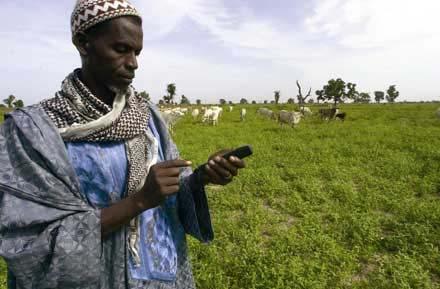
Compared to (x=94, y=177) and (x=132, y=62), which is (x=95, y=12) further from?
(x=94, y=177)

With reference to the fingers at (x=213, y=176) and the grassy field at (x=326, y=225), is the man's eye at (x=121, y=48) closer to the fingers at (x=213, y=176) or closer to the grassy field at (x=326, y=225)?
the fingers at (x=213, y=176)

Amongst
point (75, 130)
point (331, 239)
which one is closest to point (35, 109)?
point (75, 130)

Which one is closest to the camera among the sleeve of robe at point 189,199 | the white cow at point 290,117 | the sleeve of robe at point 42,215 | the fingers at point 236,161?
the sleeve of robe at point 42,215

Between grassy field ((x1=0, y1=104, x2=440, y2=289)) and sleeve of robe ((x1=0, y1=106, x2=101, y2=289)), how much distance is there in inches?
94.6

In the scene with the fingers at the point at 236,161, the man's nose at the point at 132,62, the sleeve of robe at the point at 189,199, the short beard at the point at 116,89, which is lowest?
the sleeve of robe at the point at 189,199

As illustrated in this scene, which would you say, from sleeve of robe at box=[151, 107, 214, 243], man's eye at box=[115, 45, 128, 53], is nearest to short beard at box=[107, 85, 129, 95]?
man's eye at box=[115, 45, 128, 53]

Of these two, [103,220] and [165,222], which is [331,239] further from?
[103,220]

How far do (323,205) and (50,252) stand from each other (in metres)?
4.61

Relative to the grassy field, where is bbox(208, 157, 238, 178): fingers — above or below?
above

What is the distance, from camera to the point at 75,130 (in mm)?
1057

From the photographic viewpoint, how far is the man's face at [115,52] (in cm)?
108

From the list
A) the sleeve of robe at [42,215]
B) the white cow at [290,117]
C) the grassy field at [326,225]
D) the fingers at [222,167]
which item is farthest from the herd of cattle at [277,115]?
the sleeve of robe at [42,215]

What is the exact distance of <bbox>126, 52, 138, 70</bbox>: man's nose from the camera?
112 cm

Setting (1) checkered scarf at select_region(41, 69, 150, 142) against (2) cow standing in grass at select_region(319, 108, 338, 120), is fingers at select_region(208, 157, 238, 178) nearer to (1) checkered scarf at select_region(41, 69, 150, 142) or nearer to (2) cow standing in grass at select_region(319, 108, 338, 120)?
(1) checkered scarf at select_region(41, 69, 150, 142)
